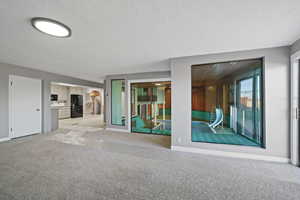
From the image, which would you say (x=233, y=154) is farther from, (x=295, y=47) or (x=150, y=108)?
(x=150, y=108)

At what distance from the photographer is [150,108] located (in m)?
5.31

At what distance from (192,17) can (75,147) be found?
3892mm

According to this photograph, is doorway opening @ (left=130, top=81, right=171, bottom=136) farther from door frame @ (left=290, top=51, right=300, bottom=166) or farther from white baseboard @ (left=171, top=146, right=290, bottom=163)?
door frame @ (left=290, top=51, right=300, bottom=166)

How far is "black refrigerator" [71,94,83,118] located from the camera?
9016 mm

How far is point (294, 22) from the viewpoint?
178 cm

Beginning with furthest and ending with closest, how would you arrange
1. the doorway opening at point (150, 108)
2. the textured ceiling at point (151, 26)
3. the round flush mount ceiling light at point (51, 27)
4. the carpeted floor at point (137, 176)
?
the doorway opening at point (150, 108)
the round flush mount ceiling light at point (51, 27)
the carpeted floor at point (137, 176)
the textured ceiling at point (151, 26)

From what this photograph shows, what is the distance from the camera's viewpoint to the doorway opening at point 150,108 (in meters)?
4.96

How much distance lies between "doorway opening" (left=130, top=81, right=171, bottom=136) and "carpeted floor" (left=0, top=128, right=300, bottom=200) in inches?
82.4

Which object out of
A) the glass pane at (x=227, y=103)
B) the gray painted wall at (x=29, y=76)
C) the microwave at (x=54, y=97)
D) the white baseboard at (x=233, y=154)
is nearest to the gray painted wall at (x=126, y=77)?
the glass pane at (x=227, y=103)

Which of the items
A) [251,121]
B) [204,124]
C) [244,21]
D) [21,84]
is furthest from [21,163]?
[251,121]

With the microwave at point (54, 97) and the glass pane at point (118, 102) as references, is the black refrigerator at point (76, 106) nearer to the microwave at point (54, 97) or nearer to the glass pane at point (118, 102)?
the microwave at point (54, 97)

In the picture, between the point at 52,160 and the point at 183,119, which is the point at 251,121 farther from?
the point at 52,160

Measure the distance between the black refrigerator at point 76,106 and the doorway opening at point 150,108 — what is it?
241 inches

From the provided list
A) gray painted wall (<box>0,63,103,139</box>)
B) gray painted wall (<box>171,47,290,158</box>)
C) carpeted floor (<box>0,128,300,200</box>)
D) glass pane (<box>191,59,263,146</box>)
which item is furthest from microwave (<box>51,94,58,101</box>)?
gray painted wall (<box>171,47,290,158</box>)
